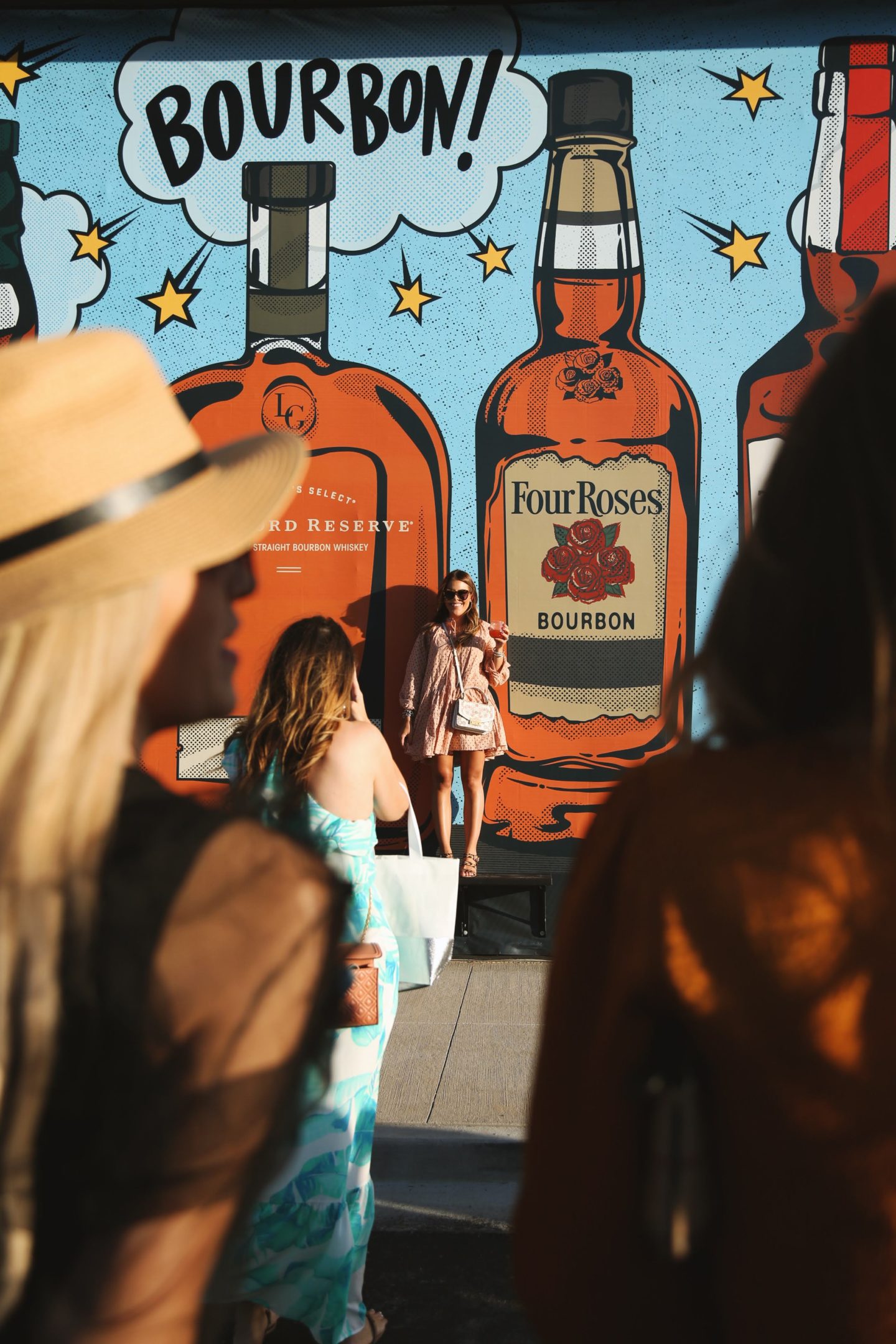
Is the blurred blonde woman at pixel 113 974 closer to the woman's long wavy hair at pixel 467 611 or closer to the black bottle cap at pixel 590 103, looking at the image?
the woman's long wavy hair at pixel 467 611

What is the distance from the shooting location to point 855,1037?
1025mm

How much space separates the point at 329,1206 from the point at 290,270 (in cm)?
619

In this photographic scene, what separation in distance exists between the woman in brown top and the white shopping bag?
240cm

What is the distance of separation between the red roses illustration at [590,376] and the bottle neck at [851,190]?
4.75ft

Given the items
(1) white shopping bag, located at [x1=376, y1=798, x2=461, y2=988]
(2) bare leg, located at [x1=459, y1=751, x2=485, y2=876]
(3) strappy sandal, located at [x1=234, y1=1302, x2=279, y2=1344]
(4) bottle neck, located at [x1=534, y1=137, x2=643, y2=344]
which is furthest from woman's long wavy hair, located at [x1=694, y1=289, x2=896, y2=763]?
(4) bottle neck, located at [x1=534, y1=137, x2=643, y2=344]

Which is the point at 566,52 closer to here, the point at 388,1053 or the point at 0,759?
the point at 388,1053

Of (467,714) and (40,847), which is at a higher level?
(40,847)

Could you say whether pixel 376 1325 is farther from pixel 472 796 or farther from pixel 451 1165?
pixel 472 796

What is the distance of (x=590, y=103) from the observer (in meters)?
7.31

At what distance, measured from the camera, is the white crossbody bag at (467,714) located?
7223mm

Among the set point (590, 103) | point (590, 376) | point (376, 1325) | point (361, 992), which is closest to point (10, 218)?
point (590, 103)

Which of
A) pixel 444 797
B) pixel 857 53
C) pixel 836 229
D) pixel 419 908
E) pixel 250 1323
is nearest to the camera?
pixel 250 1323

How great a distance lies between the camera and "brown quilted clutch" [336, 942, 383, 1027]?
3.16 meters

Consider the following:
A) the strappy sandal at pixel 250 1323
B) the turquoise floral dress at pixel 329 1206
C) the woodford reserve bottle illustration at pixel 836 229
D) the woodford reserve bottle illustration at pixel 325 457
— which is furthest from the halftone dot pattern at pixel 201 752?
the strappy sandal at pixel 250 1323
